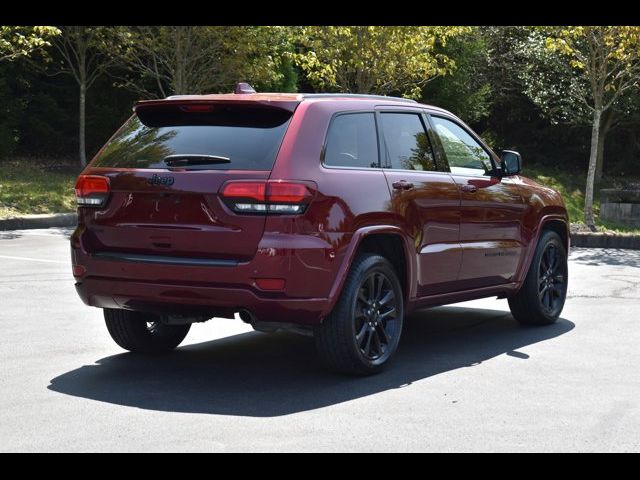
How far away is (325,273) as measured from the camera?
6.71 metres

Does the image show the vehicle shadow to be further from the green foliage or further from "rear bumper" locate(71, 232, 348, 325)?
the green foliage

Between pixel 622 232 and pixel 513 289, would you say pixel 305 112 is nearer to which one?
pixel 513 289

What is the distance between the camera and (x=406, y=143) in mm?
7863

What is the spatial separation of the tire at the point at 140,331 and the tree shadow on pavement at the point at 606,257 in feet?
26.4

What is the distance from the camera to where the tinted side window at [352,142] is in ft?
23.2

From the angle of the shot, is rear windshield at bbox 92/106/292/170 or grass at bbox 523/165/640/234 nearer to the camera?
rear windshield at bbox 92/106/292/170

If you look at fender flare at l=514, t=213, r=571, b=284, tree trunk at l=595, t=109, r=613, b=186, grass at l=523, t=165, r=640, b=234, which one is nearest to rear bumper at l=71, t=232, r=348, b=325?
fender flare at l=514, t=213, r=571, b=284

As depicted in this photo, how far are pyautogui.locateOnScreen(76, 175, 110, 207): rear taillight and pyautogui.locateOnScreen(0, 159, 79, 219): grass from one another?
1177cm

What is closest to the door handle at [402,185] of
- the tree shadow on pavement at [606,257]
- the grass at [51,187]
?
the tree shadow on pavement at [606,257]

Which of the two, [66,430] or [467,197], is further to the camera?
[467,197]

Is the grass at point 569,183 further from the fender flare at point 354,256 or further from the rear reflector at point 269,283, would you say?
the rear reflector at point 269,283

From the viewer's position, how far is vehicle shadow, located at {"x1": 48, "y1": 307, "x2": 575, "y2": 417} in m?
6.41

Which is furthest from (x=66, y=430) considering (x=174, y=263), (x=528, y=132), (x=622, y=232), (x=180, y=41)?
(x=528, y=132)

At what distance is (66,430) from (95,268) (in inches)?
62.6
